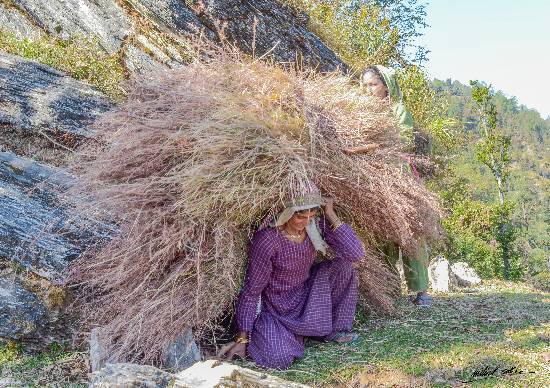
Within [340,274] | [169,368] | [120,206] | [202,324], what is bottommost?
[169,368]

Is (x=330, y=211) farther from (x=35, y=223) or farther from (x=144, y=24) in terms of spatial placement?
(x=144, y=24)

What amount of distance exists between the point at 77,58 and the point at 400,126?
403 cm

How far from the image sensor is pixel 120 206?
12.9ft

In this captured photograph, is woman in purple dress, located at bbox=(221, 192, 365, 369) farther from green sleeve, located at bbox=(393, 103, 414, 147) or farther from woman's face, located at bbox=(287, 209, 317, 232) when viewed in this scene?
green sleeve, located at bbox=(393, 103, 414, 147)

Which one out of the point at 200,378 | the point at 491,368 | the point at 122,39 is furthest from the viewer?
the point at 122,39

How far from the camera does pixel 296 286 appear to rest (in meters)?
4.32

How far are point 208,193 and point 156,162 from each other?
1.53 ft

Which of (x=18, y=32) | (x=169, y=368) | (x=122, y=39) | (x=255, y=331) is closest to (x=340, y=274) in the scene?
(x=255, y=331)

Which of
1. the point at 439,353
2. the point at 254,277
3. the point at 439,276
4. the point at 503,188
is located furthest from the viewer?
the point at 503,188

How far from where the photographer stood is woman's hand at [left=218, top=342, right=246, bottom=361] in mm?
3982

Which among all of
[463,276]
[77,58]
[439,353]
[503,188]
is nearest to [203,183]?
[439,353]

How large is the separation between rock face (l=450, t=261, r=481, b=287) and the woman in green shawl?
5779mm

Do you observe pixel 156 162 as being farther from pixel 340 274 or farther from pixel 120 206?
pixel 340 274

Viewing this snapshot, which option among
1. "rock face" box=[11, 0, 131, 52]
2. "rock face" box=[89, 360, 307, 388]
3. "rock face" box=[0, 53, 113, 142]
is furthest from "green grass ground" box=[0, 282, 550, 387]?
"rock face" box=[11, 0, 131, 52]
